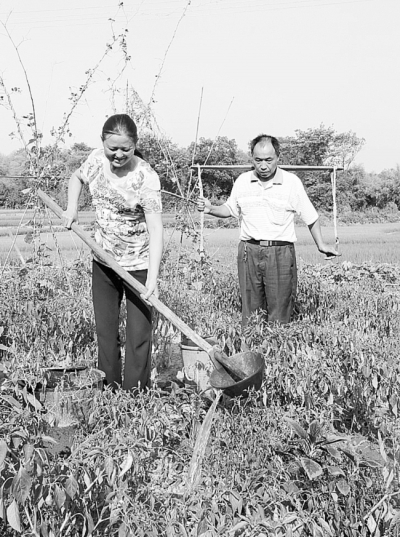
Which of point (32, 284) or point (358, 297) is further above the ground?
point (32, 284)

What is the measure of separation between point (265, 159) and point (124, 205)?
48.7 inches

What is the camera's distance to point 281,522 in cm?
160

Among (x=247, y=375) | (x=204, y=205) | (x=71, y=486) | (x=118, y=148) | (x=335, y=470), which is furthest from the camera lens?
(x=204, y=205)

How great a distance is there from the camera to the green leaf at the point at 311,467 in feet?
5.71

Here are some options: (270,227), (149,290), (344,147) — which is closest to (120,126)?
(149,290)

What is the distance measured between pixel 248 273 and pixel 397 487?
7.25 ft

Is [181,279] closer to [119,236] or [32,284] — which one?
[32,284]

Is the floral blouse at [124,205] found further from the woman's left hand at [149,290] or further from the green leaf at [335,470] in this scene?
the green leaf at [335,470]

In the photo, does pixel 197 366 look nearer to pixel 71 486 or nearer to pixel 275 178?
pixel 275 178

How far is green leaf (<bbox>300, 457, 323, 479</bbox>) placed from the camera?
174 cm

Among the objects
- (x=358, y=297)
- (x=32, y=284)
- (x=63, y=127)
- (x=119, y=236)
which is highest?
(x=63, y=127)

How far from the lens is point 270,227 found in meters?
3.84

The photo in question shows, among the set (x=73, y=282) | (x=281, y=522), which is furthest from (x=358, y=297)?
(x=281, y=522)

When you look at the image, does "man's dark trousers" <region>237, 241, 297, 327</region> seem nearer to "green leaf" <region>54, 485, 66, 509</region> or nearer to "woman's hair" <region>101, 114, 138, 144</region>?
"woman's hair" <region>101, 114, 138, 144</region>
